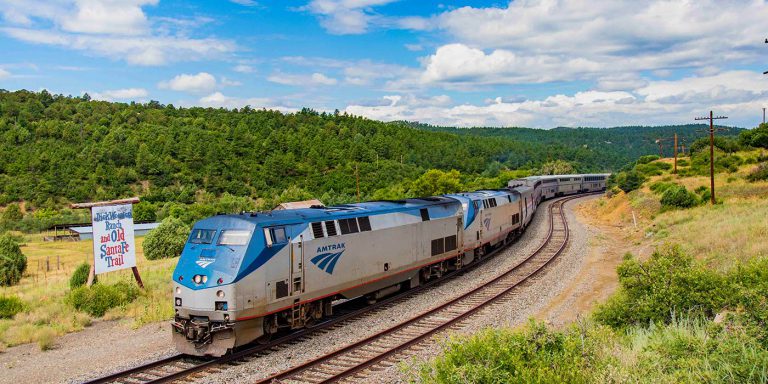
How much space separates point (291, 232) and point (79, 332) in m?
8.26

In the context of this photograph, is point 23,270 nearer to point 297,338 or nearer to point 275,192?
point 297,338

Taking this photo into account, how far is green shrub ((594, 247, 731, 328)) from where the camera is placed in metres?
13.7

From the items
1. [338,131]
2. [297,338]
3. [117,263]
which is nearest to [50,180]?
[338,131]

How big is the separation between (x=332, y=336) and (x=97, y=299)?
9639mm

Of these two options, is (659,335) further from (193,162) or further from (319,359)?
(193,162)

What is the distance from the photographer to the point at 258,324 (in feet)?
50.1

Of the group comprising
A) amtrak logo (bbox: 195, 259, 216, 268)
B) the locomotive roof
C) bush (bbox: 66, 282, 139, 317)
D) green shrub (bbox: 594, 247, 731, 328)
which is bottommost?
Result: bush (bbox: 66, 282, 139, 317)

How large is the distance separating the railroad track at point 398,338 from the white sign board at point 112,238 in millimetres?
11680

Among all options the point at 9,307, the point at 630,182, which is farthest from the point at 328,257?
the point at 630,182

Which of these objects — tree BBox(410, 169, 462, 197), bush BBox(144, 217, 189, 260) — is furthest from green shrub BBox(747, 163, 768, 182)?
bush BBox(144, 217, 189, 260)

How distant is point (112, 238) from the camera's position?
22.2 meters

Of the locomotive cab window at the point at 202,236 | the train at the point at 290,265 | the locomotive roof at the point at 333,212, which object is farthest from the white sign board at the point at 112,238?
the locomotive roof at the point at 333,212

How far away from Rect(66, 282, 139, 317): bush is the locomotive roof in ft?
25.6

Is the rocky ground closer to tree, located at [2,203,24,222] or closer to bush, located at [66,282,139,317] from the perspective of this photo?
bush, located at [66,282,139,317]
